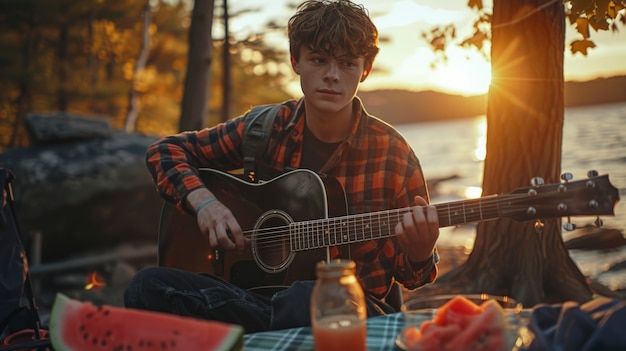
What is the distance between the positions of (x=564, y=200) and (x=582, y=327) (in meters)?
0.76

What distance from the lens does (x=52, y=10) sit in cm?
1920

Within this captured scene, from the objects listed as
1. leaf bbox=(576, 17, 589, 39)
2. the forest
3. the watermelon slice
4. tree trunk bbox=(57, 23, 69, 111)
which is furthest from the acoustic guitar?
tree trunk bbox=(57, 23, 69, 111)

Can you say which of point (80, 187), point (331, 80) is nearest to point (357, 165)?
point (331, 80)

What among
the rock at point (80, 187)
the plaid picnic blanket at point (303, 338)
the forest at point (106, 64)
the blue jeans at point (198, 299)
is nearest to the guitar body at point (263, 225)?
the blue jeans at point (198, 299)

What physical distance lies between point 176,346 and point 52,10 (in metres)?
19.9

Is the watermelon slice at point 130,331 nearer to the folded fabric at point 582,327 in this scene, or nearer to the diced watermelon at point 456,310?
the diced watermelon at point 456,310

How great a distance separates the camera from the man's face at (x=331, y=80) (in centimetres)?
313

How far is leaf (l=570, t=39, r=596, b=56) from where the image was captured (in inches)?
172

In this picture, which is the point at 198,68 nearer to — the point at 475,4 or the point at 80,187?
the point at 80,187

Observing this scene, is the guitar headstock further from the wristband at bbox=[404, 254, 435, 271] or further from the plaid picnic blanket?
the plaid picnic blanket

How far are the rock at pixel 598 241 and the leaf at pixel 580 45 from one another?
4.21 metres

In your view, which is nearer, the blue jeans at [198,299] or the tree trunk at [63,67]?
the blue jeans at [198,299]

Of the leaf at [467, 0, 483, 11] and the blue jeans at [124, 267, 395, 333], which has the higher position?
the leaf at [467, 0, 483, 11]

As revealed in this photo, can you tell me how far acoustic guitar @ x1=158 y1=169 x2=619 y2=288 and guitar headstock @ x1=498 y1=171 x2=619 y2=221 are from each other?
8 centimetres
